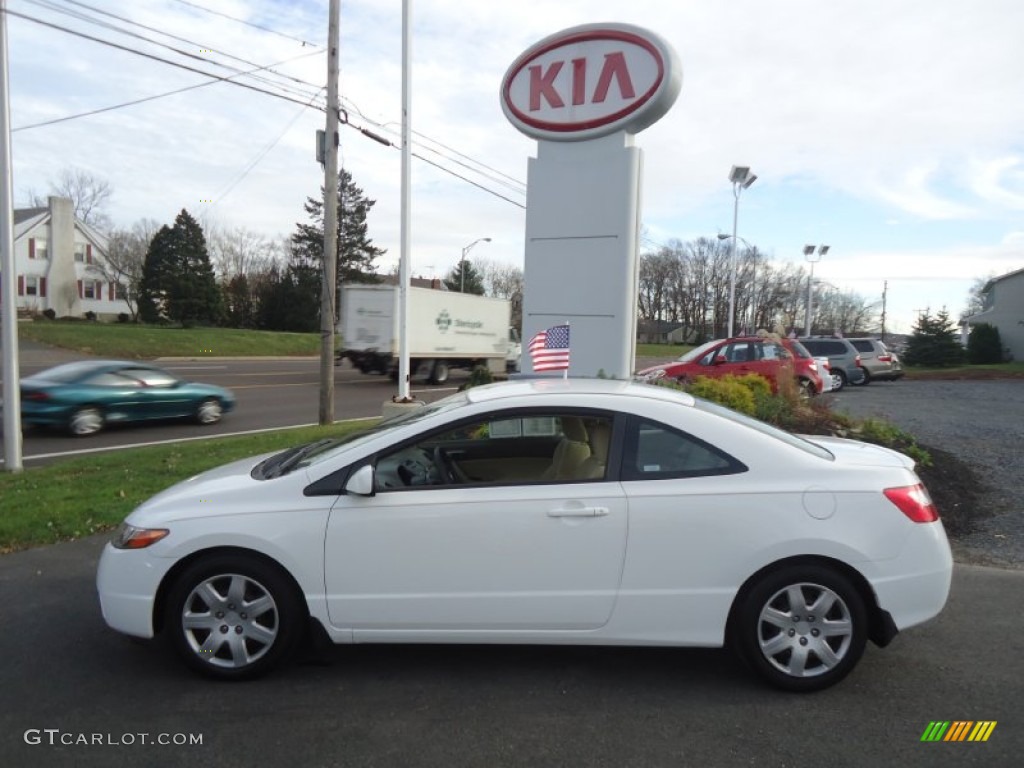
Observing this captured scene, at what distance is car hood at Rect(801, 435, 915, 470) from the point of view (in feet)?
12.1

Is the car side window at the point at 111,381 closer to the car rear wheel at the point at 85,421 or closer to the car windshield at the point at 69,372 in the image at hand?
the car windshield at the point at 69,372

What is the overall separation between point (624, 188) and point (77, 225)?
6401 centimetres

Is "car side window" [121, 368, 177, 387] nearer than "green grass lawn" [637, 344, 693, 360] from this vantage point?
Yes

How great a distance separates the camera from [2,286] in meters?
8.47

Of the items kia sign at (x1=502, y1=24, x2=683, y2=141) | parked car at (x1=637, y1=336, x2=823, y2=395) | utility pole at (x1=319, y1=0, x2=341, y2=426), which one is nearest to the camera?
kia sign at (x1=502, y1=24, x2=683, y2=141)

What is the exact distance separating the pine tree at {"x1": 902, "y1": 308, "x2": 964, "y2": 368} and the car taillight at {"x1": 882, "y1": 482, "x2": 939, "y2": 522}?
3981 centimetres

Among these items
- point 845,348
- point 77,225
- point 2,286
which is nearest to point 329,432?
point 2,286

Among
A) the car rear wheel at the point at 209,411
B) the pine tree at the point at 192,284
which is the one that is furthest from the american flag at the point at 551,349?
the pine tree at the point at 192,284

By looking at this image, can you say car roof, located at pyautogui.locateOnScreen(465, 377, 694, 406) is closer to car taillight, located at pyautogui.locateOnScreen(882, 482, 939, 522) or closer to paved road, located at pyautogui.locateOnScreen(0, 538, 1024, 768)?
car taillight, located at pyautogui.locateOnScreen(882, 482, 939, 522)

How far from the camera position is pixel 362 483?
335cm

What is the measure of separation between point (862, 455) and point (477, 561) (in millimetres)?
2208

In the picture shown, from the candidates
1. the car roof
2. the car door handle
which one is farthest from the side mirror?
the car door handle

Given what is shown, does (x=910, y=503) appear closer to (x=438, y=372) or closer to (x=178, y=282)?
(x=438, y=372)

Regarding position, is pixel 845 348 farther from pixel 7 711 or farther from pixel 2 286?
pixel 7 711
